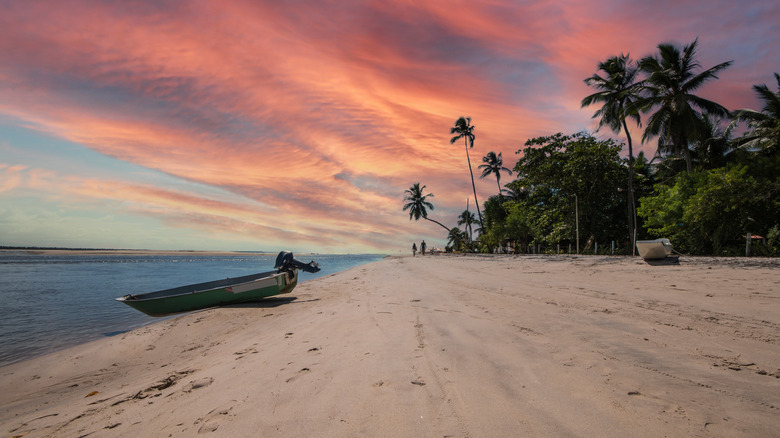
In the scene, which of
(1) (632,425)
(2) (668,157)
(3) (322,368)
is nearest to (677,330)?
(1) (632,425)

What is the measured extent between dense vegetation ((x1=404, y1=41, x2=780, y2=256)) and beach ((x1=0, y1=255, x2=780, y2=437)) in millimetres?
16082

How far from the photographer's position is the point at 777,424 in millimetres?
2219

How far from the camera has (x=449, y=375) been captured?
3.21 metres

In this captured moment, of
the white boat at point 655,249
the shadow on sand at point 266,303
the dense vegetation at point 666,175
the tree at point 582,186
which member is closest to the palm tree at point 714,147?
the dense vegetation at point 666,175

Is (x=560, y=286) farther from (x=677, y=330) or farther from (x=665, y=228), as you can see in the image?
(x=665, y=228)

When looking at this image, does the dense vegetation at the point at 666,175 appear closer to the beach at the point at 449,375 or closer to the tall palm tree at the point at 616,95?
the tall palm tree at the point at 616,95

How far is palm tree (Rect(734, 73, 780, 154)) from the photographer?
25062mm

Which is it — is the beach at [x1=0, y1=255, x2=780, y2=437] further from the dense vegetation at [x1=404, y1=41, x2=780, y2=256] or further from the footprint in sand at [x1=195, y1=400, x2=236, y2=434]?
the dense vegetation at [x1=404, y1=41, x2=780, y2=256]

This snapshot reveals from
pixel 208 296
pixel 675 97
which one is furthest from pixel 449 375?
pixel 675 97

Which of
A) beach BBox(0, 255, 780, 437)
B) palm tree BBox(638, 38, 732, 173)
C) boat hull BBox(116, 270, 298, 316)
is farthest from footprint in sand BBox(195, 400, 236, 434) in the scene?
palm tree BBox(638, 38, 732, 173)

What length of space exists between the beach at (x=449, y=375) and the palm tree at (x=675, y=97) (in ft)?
78.9

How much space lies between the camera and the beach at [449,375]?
2.43m

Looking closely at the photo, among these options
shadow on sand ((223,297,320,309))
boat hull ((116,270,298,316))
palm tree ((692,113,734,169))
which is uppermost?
palm tree ((692,113,734,169))

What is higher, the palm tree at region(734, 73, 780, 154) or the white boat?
the palm tree at region(734, 73, 780, 154)
